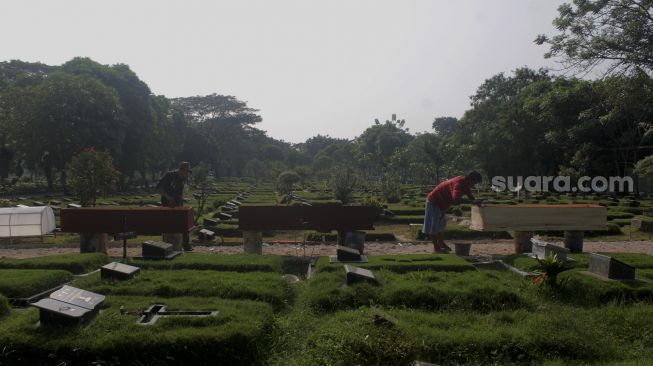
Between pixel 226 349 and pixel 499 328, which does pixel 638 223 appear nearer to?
pixel 499 328

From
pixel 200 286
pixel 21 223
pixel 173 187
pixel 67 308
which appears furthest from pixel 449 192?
pixel 21 223

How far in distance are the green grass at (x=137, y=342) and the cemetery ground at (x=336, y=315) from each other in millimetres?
11

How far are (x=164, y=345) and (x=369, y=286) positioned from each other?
122 inches

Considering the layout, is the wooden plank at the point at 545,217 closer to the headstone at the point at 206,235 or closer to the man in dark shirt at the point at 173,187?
the man in dark shirt at the point at 173,187

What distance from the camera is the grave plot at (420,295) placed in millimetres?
6465

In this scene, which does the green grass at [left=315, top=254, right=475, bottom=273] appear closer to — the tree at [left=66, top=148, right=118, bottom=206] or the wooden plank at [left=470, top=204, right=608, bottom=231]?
the wooden plank at [left=470, top=204, right=608, bottom=231]

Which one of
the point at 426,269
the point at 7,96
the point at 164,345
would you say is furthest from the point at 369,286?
the point at 7,96

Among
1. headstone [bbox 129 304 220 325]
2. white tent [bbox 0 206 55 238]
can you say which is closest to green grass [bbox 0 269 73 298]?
headstone [bbox 129 304 220 325]

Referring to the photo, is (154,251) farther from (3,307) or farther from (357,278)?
(357,278)

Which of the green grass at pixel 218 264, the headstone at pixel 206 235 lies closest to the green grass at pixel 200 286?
the green grass at pixel 218 264

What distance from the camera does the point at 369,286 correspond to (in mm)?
6957

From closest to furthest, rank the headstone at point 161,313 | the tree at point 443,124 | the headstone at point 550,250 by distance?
the headstone at point 161,313
the headstone at point 550,250
the tree at point 443,124

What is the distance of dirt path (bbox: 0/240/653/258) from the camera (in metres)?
12.1

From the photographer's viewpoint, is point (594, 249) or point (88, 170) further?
point (88, 170)
